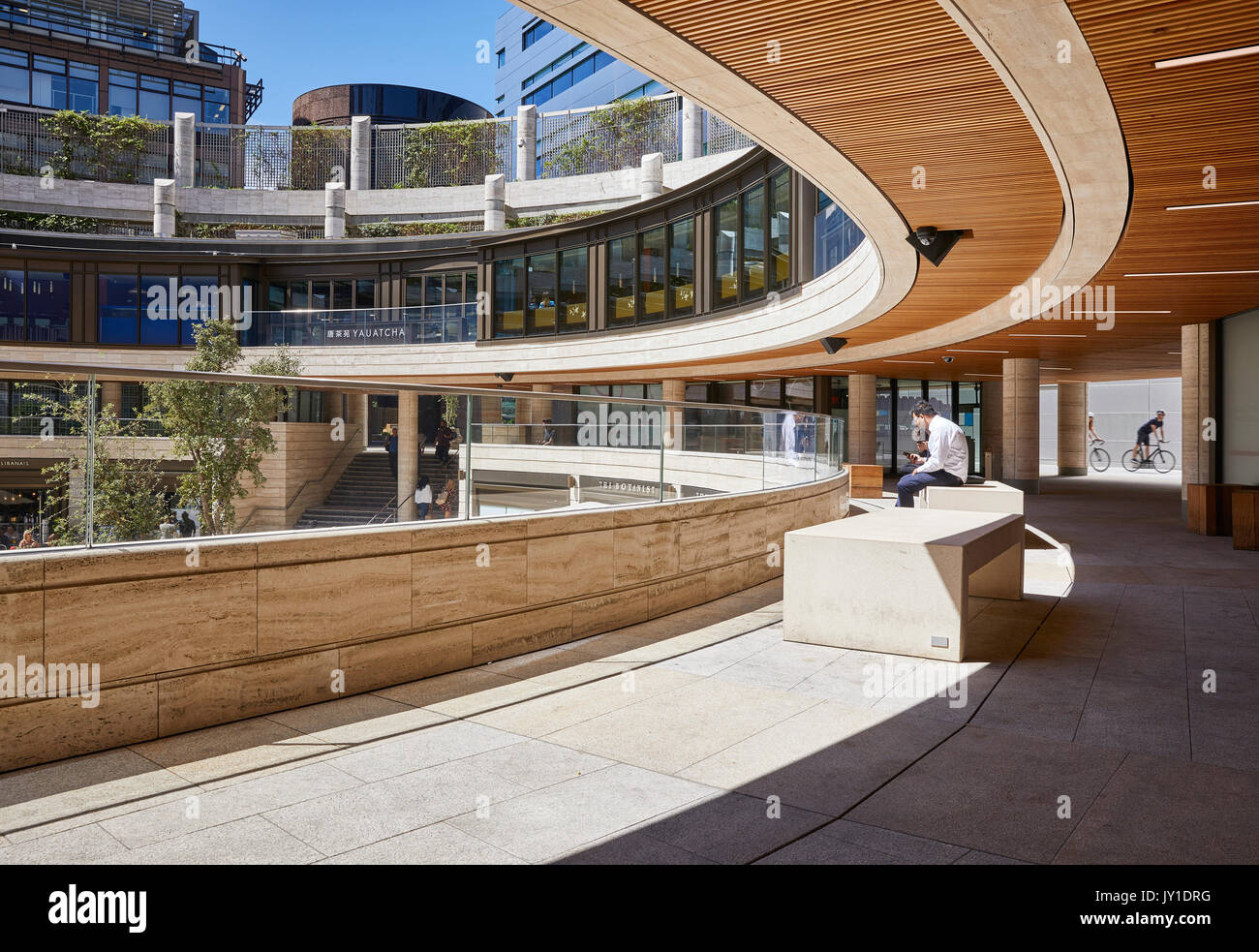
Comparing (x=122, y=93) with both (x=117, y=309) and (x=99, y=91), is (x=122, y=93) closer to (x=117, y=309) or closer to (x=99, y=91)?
(x=99, y=91)

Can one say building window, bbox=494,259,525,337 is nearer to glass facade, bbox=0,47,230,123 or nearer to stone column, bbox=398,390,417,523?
stone column, bbox=398,390,417,523

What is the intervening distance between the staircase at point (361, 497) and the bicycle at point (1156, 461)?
36247 mm

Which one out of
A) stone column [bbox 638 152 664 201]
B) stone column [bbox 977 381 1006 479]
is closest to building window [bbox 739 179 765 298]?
stone column [bbox 977 381 1006 479]

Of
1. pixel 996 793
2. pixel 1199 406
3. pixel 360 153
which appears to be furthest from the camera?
pixel 360 153

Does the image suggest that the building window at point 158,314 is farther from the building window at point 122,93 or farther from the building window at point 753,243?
the building window at point 753,243

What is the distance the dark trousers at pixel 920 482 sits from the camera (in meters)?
12.4

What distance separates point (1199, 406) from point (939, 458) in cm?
780

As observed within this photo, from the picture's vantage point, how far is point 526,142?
155 ft

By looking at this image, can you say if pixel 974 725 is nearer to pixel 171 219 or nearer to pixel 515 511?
pixel 515 511

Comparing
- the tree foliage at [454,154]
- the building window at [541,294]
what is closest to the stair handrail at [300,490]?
the building window at [541,294]

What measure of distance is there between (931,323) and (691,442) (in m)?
10.3

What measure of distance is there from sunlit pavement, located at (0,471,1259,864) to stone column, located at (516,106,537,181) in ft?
143

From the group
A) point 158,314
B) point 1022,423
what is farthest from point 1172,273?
point 158,314

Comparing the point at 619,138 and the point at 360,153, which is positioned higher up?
the point at 360,153
